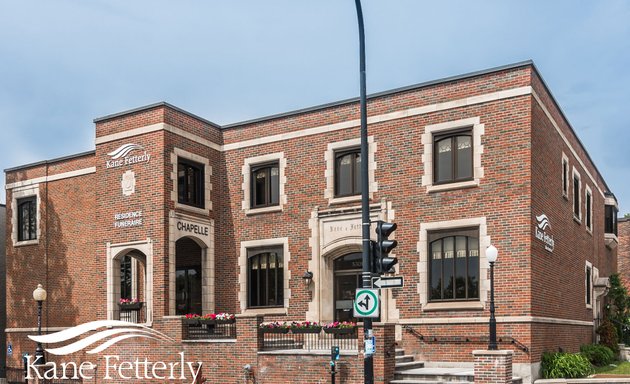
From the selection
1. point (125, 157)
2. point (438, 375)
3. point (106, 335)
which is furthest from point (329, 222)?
point (106, 335)

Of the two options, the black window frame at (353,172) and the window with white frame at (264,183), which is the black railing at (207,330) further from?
the black window frame at (353,172)

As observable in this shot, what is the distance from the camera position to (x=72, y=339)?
2623 cm

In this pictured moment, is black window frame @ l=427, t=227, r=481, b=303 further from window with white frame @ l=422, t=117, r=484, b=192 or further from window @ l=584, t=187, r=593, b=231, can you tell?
window @ l=584, t=187, r=593, b=231

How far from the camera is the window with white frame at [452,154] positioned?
20.4 m

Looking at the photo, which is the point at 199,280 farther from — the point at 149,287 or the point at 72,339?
the point at 72,339

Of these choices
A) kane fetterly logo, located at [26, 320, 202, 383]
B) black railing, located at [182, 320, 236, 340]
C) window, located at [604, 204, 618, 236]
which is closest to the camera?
black railing, located at [182, 320, 236, 340]

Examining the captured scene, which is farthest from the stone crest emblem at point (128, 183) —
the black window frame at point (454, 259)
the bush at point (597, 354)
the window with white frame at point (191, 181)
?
the bush at point (597, 354)

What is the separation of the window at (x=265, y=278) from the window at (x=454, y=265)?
567cm

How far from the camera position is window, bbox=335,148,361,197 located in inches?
901

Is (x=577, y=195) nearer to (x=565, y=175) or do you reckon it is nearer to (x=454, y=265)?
(x=565, y=175)

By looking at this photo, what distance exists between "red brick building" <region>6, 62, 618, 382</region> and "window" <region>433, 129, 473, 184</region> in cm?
4

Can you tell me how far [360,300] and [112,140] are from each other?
46.3 feet

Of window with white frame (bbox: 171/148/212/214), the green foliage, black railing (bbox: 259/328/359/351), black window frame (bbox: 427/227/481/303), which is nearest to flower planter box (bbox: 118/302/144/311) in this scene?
window with white frame (bbox: 171/148/212/214)

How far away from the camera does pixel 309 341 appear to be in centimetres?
1977
